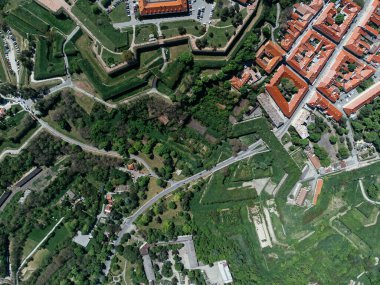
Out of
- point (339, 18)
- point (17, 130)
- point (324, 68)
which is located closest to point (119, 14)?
point (17, 130)

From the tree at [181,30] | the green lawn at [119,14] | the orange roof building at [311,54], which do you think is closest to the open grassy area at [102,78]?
the green lawn at [119,14]

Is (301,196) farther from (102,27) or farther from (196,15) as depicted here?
(102,27)

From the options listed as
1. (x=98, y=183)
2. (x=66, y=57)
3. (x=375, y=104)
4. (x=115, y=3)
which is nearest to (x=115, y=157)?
(x=98, y=183)

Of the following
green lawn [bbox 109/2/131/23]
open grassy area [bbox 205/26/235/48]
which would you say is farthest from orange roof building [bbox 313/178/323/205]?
green lawn [bbox 109/2/131/23]

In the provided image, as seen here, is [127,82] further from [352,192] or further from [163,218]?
[352,192]

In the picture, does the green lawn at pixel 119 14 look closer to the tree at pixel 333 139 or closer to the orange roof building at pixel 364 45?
the orange roof building at pixel 364 45
